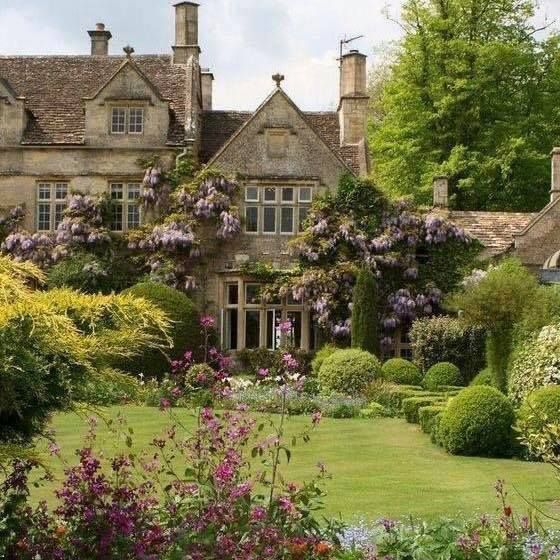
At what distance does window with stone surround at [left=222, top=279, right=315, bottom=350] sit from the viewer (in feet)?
89.4

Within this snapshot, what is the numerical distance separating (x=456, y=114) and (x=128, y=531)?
30902 millimetres

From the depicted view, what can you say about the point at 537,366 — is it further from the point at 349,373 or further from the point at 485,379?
the point at 349,373

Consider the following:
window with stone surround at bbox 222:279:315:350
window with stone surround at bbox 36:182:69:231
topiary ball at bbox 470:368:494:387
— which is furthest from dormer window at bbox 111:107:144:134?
topiary ball at bbox 470:368:494:387

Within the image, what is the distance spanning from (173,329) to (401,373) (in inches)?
201

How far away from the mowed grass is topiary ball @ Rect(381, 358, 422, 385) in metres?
4.49

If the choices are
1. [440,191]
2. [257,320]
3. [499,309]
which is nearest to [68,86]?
[257,320]

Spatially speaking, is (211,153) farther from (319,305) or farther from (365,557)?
(365,557)

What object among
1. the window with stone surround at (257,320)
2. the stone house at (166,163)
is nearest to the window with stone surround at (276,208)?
the stone house at (166,163)

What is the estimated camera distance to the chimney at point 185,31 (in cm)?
3109

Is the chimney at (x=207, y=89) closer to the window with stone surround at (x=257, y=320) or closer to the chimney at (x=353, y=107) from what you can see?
the chimney at (x=353, y=107)

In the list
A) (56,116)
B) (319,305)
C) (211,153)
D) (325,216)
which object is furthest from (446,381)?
(56,116)

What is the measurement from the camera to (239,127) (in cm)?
2997

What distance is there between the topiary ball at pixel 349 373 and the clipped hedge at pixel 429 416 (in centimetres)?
453

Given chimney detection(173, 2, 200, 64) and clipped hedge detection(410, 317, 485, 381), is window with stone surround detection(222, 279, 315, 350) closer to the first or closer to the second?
clipped hedge detection(410, 317, 485, 381)
